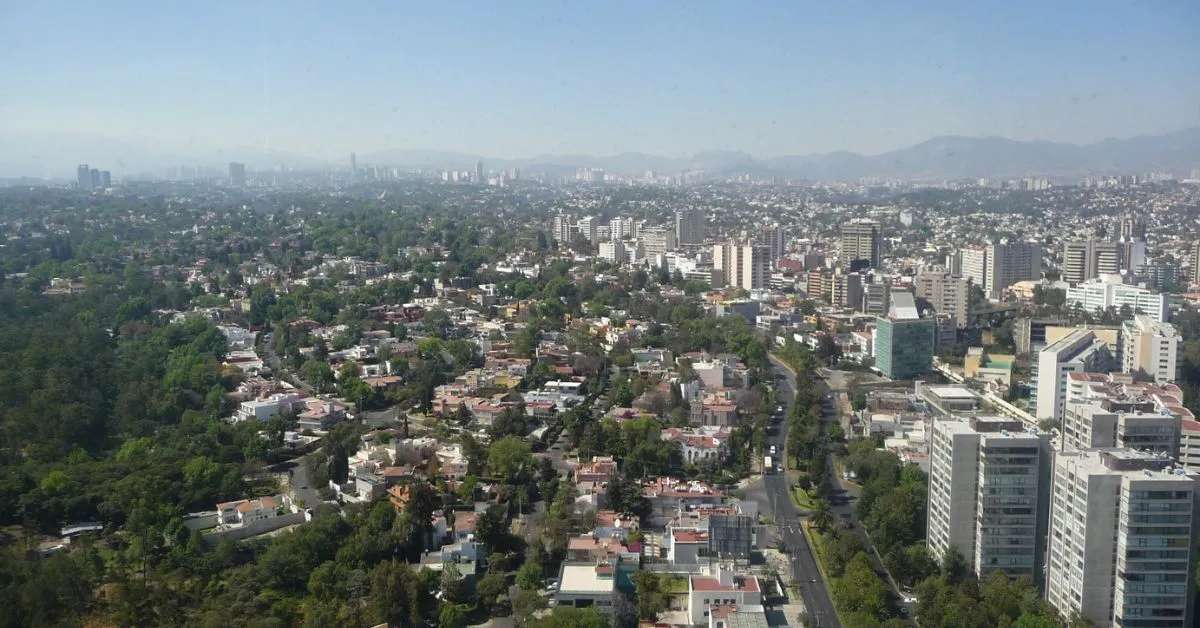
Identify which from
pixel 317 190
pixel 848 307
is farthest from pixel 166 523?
pixel 317 190

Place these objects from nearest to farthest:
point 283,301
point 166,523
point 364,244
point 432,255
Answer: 1. point 166,523
2. point 283,301
3. point 432,255
4. point 364,244

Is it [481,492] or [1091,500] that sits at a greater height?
[1091,500]

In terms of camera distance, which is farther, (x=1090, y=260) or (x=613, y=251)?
(x=613, y=251)

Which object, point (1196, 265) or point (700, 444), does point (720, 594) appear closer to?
point (700, 444)

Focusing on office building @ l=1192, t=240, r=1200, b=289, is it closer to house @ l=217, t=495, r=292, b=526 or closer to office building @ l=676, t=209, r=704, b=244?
office building @ l=676, t=209, r=704, b=244

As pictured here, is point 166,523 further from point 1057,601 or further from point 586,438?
point 1057,601

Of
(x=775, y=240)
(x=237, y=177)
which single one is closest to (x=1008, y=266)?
(x=775, y=240)
